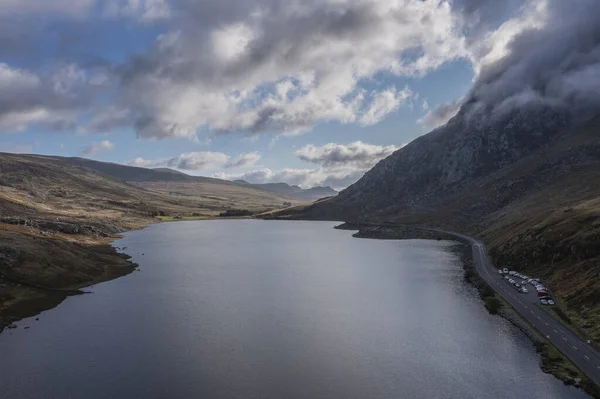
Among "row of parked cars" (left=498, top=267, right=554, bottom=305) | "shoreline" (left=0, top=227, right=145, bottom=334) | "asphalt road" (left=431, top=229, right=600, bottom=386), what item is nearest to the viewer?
"asphalt road" (left=431, top=229, right=600, bottom=386)

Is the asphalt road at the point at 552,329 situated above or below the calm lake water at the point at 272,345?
above

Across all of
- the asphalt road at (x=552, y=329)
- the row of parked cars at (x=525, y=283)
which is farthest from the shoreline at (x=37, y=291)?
the row of parked cars at (x=525, y=283)

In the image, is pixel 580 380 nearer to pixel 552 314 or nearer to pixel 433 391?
pixel 433 391

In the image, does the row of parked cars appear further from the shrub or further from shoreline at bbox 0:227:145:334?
shoreline at bbox 0:227:145:334

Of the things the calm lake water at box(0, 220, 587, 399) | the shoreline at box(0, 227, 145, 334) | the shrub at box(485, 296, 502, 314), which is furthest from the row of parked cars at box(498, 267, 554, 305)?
the shoreline at box(0, 227, 145, 334)

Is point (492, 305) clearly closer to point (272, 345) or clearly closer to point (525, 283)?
point (525, 283)

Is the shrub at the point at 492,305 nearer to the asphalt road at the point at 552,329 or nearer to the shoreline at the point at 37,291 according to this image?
the asphalt road at the point at 552,329

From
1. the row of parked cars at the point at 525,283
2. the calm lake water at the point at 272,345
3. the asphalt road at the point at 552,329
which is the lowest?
the calm lake water at the point at 272,345
